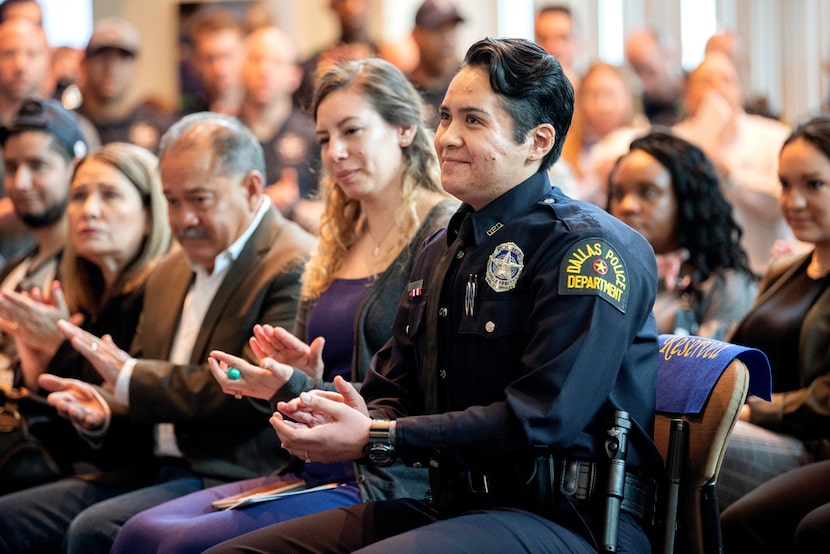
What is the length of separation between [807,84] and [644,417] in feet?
21.0

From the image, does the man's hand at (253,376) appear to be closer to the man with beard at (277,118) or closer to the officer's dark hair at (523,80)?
the officer's dark hair at (523,80)

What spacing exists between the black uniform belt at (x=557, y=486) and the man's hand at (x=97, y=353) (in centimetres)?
147

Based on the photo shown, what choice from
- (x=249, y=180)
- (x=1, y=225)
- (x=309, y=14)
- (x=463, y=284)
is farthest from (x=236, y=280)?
(x=309, y=14)

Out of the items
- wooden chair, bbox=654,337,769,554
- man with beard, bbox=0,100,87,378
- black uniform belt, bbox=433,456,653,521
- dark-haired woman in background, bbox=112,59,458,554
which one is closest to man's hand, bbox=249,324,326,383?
dark-haired woman in background, bbox=112,59,458,554

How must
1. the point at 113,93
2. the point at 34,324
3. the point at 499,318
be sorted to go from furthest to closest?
the point at 113,93
the point at 34,324
the point at 499,318

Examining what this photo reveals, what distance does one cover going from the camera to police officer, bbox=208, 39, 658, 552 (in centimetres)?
204

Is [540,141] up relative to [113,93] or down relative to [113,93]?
up

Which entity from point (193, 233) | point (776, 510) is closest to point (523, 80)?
point (776, 510)

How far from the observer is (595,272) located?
2.06 m

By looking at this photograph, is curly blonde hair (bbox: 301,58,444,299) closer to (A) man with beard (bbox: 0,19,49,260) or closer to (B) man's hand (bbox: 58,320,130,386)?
(B) man's hand (bbox: 58,320,130,386)

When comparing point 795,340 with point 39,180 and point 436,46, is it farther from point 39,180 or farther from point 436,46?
point 436,46

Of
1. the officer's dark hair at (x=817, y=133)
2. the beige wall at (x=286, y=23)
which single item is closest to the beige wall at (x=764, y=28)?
the beige wall at (x=286, y=23)

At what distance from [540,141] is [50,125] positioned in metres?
2.70

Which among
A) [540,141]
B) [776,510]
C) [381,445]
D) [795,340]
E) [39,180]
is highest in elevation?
[540,141]
